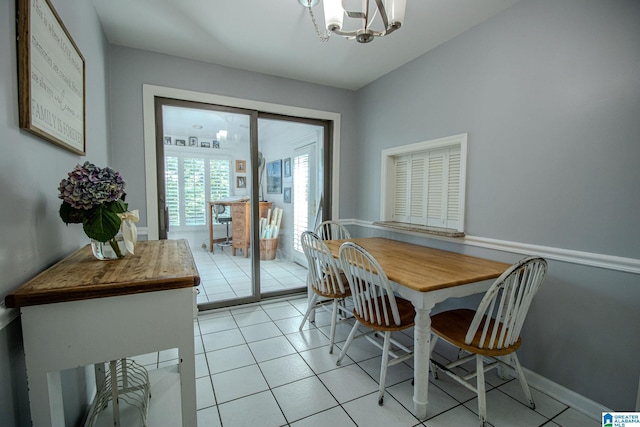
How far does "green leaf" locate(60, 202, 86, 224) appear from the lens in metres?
1.14

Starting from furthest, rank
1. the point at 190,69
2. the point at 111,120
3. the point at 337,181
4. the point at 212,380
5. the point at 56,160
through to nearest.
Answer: the point at 337,181, the point at 190,69, the point at 111,120, the point at 212,380, the point at 56,160

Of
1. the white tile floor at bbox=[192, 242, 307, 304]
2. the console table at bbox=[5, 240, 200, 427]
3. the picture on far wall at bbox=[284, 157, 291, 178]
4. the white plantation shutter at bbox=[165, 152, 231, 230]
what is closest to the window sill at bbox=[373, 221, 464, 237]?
the white tile floor at bbox=[192, 242, 307, 304]

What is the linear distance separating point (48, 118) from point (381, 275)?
1736mm

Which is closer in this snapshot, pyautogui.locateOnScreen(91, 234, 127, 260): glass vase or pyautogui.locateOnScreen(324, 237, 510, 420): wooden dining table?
pyautogui.locateOnScreen(91, 234, 127, 260): glass vase

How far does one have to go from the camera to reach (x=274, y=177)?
4406mm

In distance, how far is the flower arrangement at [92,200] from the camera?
1100 millimetres

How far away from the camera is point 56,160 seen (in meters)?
1.27

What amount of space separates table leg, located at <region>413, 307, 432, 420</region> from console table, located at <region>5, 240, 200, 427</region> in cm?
113

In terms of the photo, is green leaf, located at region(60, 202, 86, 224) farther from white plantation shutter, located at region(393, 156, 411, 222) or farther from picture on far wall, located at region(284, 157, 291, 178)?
picture on far wall, located at region(284, 157, 291, 178)

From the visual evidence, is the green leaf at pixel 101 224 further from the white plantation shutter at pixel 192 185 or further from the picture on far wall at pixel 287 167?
the picture on far wall at pixel 287 167

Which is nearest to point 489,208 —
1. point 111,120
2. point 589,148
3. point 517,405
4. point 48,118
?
point 589,148

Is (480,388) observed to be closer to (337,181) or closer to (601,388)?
(601,388)

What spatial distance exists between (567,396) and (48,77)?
10.4 ft

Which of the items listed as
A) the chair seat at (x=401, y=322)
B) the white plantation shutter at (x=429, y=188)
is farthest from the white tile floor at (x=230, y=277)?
the chair seat at (x=401, y=322)
